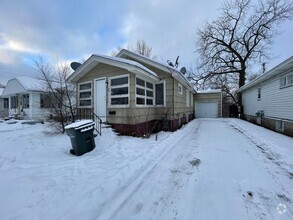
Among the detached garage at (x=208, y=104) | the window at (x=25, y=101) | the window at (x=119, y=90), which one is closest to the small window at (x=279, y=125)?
the window at (x=119, y=90)

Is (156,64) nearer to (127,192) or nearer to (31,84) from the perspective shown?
(127,192)

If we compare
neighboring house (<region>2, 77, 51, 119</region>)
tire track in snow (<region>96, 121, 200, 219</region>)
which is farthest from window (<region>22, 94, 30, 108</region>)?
tire track in snow (<region>96, 121, 200, 219</region>)

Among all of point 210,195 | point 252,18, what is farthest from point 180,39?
point 210,195

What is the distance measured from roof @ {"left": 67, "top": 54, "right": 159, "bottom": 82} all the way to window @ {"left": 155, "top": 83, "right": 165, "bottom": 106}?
608mm

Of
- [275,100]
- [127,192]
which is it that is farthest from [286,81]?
[127,192]

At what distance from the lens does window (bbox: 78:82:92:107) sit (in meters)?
8.98

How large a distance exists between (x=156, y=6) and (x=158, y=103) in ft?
25.3

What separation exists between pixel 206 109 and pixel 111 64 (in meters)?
16.0

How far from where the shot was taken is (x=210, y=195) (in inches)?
110

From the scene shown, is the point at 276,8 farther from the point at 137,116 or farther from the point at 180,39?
the point at 137,116

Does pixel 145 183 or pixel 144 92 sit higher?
pixel 144 92

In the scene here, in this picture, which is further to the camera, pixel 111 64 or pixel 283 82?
pixel 283 82

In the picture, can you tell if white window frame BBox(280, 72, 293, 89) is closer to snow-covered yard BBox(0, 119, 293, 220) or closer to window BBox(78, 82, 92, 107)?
snow-covered yard BBox(0, 119, 293, 220)

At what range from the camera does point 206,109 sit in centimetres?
2022
